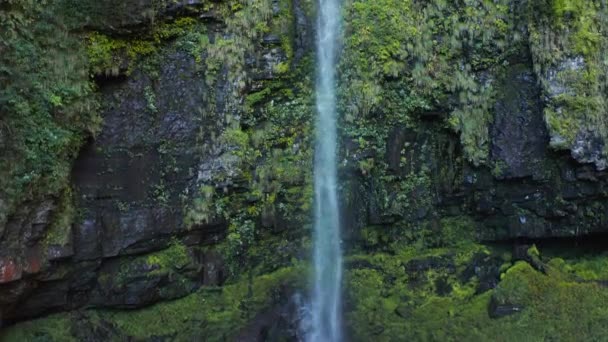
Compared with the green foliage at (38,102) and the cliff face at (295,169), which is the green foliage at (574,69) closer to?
the cliff face at (295,169)

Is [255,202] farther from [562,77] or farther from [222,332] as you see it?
[562,77]

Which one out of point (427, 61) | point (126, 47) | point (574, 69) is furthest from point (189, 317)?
point (574, 69)

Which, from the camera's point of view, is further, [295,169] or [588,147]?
[295,169]

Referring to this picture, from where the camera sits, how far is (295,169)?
32.2 feet

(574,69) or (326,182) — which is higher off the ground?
(574,69)

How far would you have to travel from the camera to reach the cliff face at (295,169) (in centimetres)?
841

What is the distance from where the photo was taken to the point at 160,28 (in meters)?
9.13

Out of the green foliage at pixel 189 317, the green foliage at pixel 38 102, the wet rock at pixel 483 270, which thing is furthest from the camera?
the wet rock at pixel 483 270

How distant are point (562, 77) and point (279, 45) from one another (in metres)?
4.95

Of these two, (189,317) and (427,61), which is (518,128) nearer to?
(427,61)

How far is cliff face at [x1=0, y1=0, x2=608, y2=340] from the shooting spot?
8.41 metres

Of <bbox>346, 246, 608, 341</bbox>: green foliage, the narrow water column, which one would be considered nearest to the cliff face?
<bbox>346, 246, 608, 341</bbox>: green foliage

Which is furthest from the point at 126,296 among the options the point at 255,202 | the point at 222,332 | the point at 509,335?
the point at 509,335

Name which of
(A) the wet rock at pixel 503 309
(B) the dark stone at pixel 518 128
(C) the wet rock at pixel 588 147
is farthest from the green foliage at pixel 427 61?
(A) the wet rock at pixel 503 309
